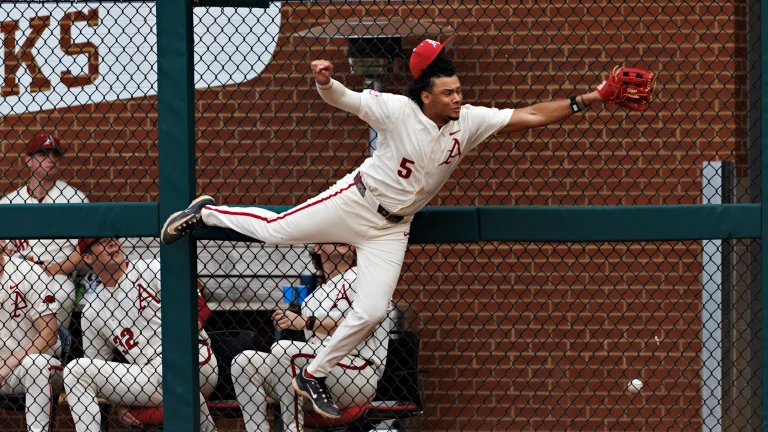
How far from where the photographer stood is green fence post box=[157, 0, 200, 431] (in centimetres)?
423

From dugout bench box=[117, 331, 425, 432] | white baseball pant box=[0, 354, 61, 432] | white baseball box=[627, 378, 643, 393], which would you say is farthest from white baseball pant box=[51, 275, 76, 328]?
white baseball box=[627, 378, 643, 393]

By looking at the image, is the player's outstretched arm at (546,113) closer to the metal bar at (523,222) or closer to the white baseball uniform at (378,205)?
the white baseball uniform at (378,205)

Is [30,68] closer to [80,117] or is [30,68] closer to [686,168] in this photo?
[80,117]

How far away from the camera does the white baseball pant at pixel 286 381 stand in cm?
489

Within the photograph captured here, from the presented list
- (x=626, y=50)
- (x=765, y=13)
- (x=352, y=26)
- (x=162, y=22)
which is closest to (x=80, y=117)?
(x=352, y=26)

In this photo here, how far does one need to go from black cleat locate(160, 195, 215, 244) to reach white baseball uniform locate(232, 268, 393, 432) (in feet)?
3.11

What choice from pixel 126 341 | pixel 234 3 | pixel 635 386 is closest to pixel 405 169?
pixel 234 3

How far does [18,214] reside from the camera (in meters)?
4.28

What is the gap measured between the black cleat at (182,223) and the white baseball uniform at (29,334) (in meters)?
1.42

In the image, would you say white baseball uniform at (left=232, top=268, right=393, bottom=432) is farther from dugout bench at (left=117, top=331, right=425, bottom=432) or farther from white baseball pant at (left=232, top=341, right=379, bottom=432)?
dugout bench at (left=117, top=331, right=425, bottom=432)

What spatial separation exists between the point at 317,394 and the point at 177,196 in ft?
3.25

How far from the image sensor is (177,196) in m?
4.26

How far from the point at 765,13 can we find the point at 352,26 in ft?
7.79

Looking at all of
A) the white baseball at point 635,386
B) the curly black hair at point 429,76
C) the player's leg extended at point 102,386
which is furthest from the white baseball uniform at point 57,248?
the white baseball at point 635,386
